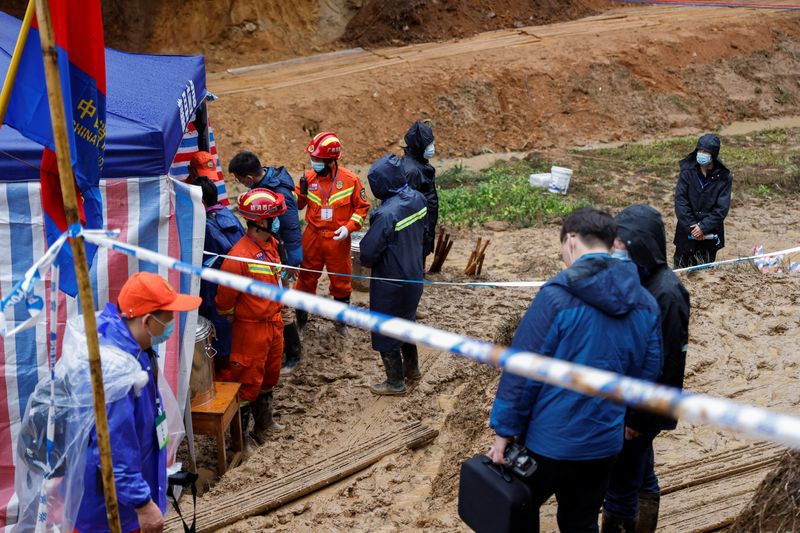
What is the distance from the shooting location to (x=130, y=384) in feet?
11.5

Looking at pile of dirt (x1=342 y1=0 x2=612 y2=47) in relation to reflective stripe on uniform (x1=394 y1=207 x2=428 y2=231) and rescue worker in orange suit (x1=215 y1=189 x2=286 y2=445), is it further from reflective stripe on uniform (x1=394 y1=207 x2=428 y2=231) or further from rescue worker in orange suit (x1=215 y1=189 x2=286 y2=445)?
rescue worker in orange suit (x1=215 y1=189 x2=286 y2=445)

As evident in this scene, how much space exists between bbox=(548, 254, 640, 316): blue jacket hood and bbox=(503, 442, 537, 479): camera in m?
0.72

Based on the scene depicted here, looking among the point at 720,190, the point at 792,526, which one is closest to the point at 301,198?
the point at 720,190

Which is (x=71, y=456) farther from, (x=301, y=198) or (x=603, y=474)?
(x=301, y=198)

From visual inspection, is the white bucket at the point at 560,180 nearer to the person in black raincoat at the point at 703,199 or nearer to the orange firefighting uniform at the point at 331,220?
the person in black raincoat at the point at 703,199

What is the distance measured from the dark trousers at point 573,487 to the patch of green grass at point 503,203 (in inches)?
319

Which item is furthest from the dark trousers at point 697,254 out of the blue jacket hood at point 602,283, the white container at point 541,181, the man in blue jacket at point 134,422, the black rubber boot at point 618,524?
the man in blue jacket at point 134,422

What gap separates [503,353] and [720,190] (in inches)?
266

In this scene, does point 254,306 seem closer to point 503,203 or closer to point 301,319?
point 301,319

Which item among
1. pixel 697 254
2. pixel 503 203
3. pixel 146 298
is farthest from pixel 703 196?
pixel 146 298

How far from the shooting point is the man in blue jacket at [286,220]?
705cm

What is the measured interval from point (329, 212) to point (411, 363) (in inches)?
63.8

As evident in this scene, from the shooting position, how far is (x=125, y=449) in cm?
351

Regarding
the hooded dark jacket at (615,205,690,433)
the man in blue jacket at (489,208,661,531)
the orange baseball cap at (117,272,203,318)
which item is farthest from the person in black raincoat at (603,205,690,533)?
the orange baseball cap at (117,272,203,318)
